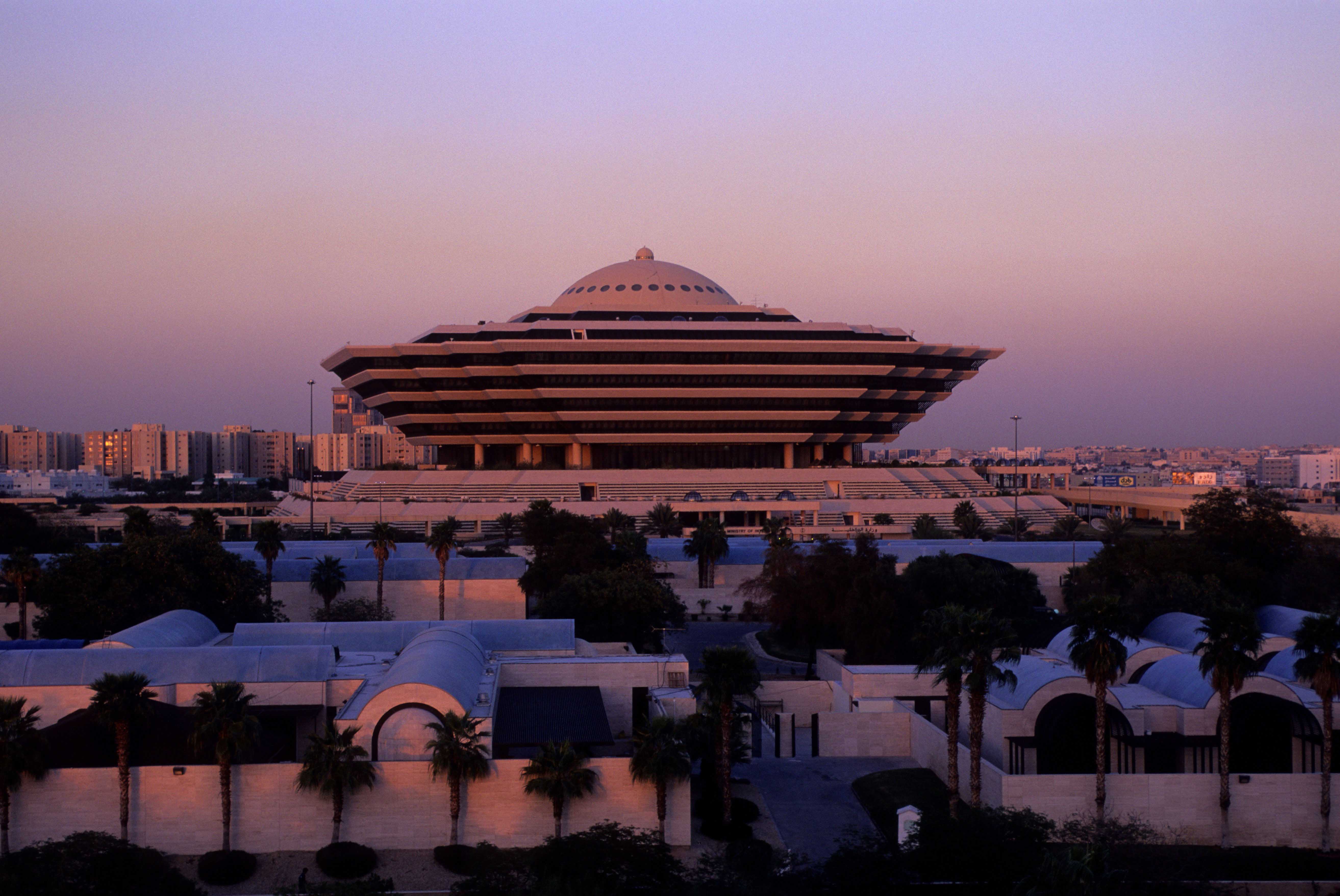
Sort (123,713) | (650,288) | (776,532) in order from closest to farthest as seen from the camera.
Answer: (123,713) → (776,532) → (650,288)

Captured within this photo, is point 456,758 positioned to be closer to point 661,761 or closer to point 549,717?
point 661,761

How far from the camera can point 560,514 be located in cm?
7212

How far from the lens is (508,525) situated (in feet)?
275

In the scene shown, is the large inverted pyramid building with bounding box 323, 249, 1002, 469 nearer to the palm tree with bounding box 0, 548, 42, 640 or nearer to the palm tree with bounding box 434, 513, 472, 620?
the palm tree with bounding box 434, 513, 472, 620

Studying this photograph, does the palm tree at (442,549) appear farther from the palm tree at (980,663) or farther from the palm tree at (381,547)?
the palm tree at (980,663)

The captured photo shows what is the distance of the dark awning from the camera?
A: 30.7 metres

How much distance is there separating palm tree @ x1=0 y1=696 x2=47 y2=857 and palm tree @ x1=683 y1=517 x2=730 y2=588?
37.7 meters

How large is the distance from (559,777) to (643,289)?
3953 inches

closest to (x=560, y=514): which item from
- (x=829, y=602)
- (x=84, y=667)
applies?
(x=829, y=602)

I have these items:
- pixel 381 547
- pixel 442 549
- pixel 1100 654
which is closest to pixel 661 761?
pixel 1100 654

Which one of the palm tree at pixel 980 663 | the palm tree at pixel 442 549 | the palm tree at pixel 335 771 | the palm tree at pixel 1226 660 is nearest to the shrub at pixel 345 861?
the palm tree at pixel 335 771

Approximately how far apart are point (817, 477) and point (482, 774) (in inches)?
3330

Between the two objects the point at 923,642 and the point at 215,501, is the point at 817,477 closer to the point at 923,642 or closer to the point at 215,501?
the point at 215,501

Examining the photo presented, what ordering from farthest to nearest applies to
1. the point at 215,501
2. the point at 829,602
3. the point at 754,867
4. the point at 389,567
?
the point at 215,501
the point at 389,567
the point at 829,602
the point at 754,867
